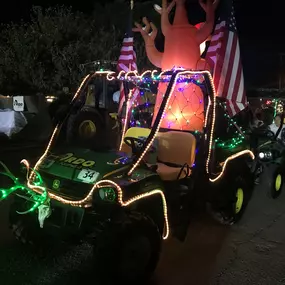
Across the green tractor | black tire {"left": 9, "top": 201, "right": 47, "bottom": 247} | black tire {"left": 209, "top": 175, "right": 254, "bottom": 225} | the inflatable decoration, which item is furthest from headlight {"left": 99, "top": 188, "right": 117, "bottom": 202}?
the inflatable decoration

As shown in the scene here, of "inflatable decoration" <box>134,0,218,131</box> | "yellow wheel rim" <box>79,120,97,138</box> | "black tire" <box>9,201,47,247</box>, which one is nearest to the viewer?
"black tire" <box>9,201,47,247</box>

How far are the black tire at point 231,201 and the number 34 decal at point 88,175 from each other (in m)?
1.96

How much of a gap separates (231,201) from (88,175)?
231 cm

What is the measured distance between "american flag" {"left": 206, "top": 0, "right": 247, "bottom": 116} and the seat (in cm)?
137

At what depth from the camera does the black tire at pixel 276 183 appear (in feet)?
23.2

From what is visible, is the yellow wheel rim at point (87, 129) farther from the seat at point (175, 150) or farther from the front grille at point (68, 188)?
the front grille at point (68, 188)

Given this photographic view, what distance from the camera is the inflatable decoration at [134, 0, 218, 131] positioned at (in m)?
6.28

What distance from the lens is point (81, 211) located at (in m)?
3.65

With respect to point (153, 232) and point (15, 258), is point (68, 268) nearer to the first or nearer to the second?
point (15, 258)

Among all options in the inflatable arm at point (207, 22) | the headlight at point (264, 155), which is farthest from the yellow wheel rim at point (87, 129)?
the headlight at point (264, 155)

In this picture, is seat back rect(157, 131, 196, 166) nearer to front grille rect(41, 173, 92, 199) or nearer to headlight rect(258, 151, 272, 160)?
front grille rect(41, 173, 92, 199)

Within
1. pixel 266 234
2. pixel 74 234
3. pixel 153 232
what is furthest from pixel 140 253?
Result: pixel 266 234

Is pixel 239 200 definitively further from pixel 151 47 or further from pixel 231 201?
pixel 151 47

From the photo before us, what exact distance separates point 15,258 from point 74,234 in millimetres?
1047
